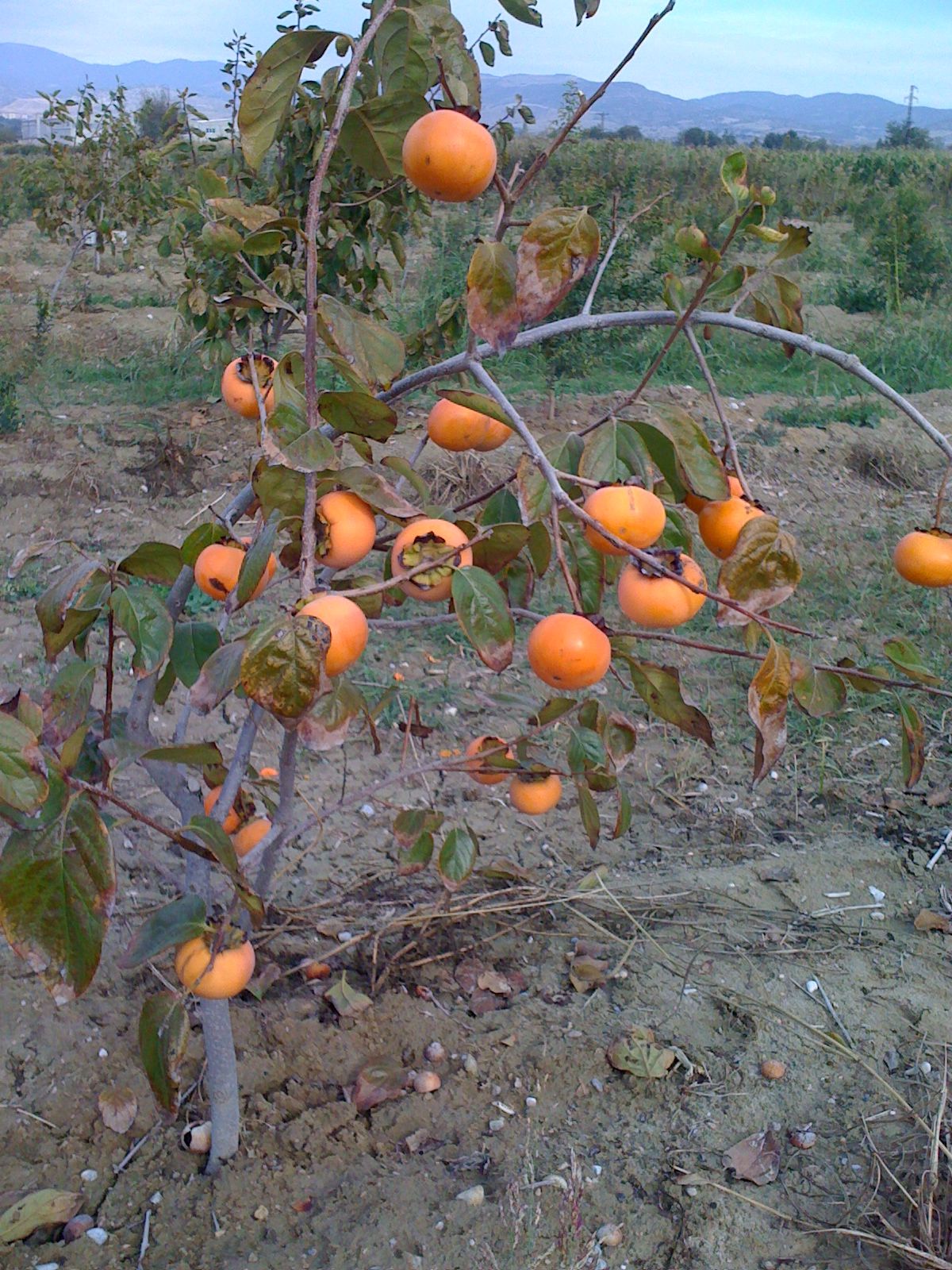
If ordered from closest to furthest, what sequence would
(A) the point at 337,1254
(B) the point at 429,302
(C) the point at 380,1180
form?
(A) the point at 337,1254, (C) the point at 380,1180, (B) the point at 429,302

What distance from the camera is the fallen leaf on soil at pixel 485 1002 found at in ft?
6.08

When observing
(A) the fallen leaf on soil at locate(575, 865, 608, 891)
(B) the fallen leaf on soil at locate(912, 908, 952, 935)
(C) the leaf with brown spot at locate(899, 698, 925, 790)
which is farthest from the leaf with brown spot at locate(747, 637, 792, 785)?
(B) the fallen leaf on soil at locate(912, 908, 952, 935)

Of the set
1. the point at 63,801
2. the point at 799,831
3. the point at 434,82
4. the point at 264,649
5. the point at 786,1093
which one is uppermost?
the point at 434,82

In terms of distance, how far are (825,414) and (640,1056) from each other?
15.2ft

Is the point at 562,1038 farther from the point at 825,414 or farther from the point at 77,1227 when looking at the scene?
the point at 825,414

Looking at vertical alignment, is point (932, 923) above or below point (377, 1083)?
below

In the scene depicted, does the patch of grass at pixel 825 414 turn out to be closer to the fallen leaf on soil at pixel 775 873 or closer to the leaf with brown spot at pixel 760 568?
the fallen leaf on soil at pixel 775 873

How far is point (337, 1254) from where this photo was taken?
4.57 feet

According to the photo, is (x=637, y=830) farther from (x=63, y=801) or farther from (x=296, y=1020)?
(x=63, y=801)

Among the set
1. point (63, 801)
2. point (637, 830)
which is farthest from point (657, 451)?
point (637, 830)

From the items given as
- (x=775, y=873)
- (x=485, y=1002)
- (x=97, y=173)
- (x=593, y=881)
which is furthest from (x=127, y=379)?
(x=485, y=1002)

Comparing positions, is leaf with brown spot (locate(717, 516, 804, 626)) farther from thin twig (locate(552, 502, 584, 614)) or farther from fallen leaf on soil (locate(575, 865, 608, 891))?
fallen leaf on soil (locate(575, 865, 608, 891))

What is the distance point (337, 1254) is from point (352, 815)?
3.92ft

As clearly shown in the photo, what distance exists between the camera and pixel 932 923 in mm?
2156
